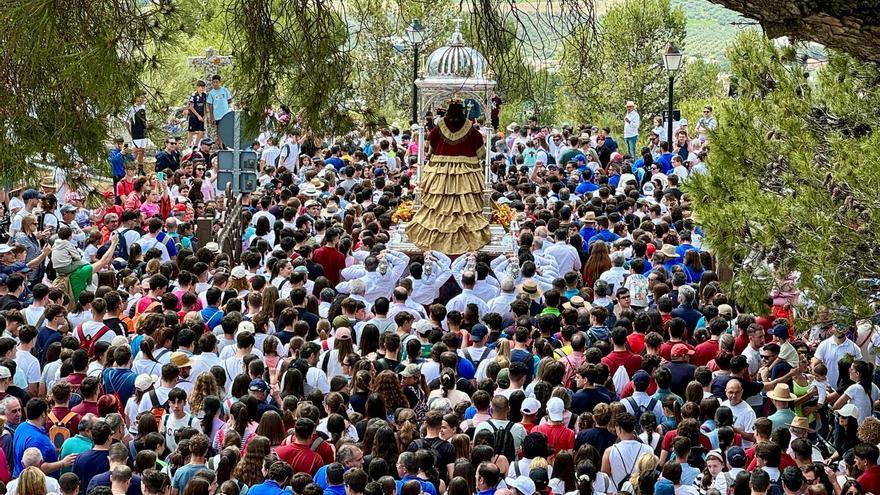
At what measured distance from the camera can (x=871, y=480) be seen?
10773 mm

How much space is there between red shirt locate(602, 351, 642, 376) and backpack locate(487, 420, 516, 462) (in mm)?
2182

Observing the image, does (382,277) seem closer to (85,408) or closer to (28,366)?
(28,366)

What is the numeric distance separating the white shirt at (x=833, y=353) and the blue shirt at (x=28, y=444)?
23.4ft

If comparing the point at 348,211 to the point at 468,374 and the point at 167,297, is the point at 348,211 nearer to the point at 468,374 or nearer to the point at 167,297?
the point at 167,297

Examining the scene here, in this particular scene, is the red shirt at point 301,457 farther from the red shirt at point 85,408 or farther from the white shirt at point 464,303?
the white shirt at point 464,303

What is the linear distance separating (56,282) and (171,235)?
228 centimetres

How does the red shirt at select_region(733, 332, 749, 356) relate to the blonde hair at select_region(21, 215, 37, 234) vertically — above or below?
above

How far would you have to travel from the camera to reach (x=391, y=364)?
12953mm

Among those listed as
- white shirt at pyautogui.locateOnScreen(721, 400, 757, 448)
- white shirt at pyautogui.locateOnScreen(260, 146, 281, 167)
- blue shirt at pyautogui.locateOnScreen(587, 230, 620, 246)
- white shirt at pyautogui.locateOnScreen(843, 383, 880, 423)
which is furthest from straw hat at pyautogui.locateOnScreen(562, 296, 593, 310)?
white shirt at pyautogui.locateOnScreen(260, 146, 281, 167)

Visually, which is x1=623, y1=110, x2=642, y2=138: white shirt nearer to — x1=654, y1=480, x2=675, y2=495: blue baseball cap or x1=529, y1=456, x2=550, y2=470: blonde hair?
x1=529, y1=456, x2=550, y2=470: blonde hair

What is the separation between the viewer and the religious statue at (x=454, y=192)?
2012cm

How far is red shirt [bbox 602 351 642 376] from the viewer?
12977 mm

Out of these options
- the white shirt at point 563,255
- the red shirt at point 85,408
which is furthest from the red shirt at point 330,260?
the red shirt at point 85,408

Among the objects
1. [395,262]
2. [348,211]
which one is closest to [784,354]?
[395,262]
